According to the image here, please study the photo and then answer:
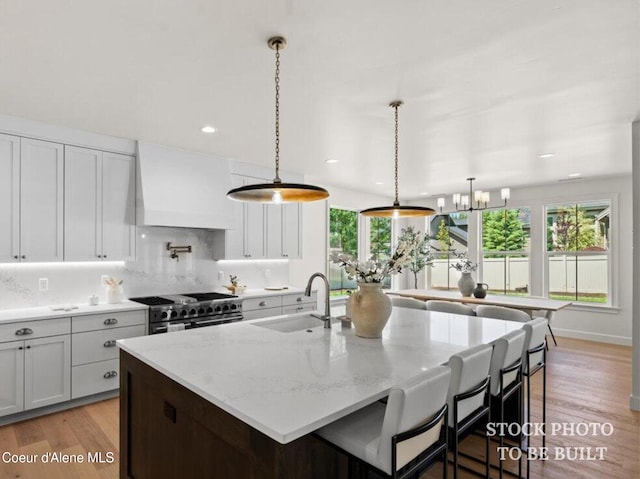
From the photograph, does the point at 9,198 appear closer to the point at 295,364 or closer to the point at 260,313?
the point at 260,313

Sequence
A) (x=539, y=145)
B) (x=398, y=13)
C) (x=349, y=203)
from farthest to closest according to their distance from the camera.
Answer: (x=349, y=203)
(x=539, y=145)
(x=398, y=13)

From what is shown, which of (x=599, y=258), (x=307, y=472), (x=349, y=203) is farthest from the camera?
(x=349, y=203)

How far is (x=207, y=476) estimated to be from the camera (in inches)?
59.3

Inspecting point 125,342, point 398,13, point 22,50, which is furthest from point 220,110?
point 125,342

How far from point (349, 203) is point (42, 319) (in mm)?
4926

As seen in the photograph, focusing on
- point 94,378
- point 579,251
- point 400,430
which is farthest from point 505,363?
point 579,251

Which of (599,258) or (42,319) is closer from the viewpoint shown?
(42,319)

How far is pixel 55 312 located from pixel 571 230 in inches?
282

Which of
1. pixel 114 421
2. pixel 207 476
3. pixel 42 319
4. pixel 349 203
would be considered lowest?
pixel 114 421

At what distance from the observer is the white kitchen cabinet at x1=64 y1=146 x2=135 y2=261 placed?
3516mm

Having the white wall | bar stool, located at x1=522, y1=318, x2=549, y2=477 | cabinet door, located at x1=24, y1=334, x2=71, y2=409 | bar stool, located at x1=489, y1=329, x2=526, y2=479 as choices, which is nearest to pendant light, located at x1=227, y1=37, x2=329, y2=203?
bar stool, located at x1=489, y1=329, x2=526, y2=479

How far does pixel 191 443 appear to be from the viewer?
1.59 meters

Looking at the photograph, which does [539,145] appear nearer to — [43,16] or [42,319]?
[43,16]

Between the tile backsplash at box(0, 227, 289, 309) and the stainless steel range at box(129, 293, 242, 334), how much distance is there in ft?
0.71
